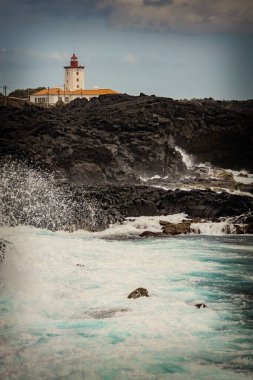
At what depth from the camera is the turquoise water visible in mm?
11969

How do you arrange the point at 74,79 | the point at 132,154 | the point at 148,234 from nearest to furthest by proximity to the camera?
the point at 148,234 < the point at 132,154 < the point at 74,79

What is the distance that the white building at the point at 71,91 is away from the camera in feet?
304

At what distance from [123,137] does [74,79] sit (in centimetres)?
5101

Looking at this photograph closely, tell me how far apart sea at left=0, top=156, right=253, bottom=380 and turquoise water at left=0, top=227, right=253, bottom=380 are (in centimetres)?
3

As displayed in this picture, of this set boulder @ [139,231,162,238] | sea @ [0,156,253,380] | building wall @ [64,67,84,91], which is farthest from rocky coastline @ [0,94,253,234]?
building wall @ [64,67,84,91]

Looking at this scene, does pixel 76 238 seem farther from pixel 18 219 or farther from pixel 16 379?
pixel 16 379

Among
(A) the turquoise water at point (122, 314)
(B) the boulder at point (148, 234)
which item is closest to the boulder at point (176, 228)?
(B) the boulder at point (148, 234)

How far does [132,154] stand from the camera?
49.9m

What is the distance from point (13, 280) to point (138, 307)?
483 cm

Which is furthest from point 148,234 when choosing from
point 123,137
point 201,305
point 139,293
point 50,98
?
point 50,98

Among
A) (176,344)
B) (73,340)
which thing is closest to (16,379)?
(73,340)

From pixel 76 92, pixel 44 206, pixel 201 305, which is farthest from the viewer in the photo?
pixel 76 92

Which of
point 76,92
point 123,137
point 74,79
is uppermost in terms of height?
point 74,79

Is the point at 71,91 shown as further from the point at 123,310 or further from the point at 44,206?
the point at 123,310
